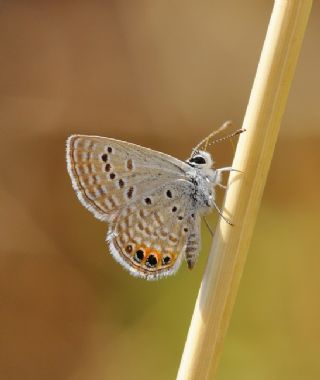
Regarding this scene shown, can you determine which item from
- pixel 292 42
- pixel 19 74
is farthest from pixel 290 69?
pixel 19 74

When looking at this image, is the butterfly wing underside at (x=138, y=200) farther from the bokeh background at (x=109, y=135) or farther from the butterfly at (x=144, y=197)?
the bokeh background at (x=109, y=135)

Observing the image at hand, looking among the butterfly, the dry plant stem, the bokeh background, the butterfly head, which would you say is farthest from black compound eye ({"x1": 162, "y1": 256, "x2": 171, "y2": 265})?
the bokeh background

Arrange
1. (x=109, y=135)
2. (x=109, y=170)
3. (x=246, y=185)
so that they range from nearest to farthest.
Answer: (x=246, y=185)
(x=109, y=170)
(x=109, y=135)

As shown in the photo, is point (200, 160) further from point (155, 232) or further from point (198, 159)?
point (155, 232)

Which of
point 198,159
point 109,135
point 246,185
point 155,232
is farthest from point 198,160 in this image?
point 109,135

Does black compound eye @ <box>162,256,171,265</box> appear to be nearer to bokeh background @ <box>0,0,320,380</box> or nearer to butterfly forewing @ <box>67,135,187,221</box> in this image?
butterfly forewing @ <box>67,135,187,221</box>

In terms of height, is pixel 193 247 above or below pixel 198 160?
below

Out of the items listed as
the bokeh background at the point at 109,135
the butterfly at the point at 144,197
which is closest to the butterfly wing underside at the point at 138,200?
the butterfly at the point at 144,197

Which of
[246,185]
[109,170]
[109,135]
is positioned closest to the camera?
[246,185]
